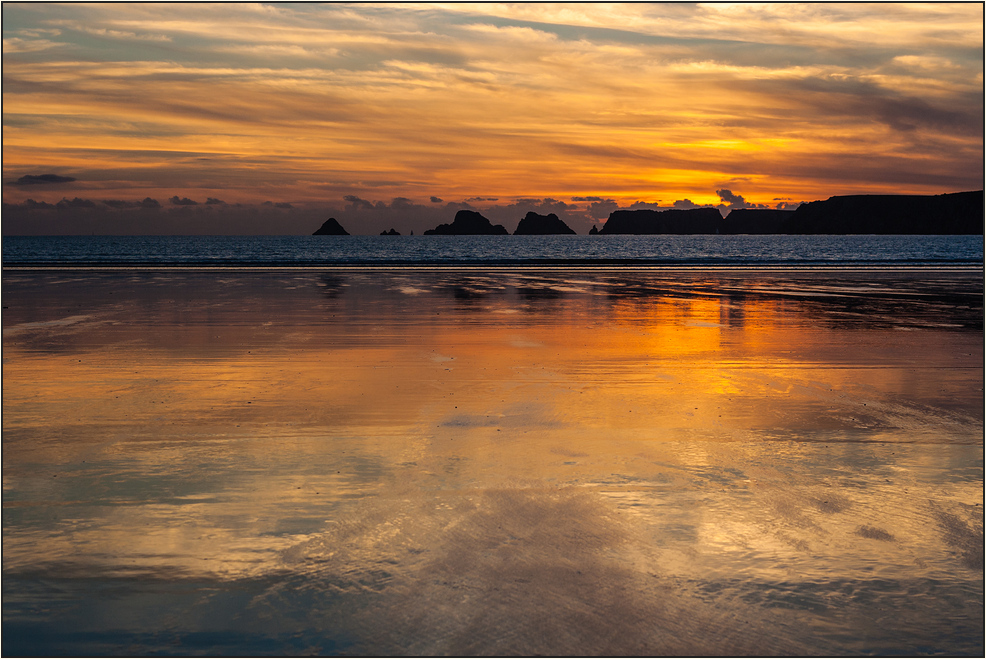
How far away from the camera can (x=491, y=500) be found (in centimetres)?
508

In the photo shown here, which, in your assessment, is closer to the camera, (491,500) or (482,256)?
(491,500)

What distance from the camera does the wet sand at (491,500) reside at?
3566 millimetres

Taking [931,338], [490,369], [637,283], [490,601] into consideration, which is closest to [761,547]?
[490,601]

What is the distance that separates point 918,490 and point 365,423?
13.8 ft

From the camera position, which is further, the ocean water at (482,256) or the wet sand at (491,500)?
the ocean water at (482,256)

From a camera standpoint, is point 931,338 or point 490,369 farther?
point 931,338

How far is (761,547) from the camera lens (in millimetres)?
4336

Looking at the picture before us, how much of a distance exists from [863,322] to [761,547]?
1236 centimetres

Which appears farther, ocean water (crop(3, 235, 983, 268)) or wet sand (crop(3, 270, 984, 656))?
ocean water (crop(3, 235, 983, 268))

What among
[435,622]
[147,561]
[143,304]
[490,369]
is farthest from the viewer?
[143,304]

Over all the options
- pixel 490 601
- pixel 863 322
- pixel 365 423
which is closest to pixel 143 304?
pixel 365 423

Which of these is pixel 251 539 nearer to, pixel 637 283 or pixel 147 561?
pixel 147 561

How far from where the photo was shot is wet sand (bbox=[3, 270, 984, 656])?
3.57m

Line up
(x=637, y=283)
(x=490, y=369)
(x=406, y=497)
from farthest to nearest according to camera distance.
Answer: (x=637, y=283) < (x=490, y=369) < (x=406, y=497)
